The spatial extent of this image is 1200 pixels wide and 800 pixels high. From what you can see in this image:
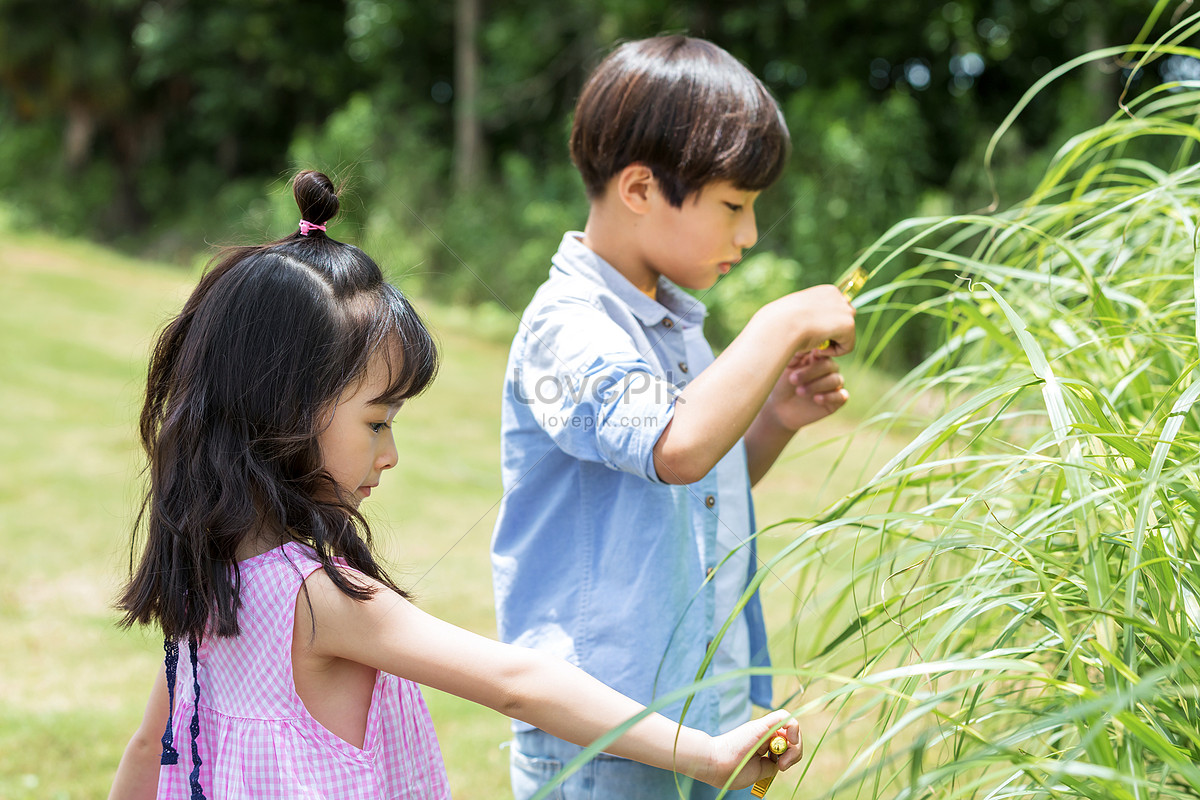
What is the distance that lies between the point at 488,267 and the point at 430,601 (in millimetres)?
6024

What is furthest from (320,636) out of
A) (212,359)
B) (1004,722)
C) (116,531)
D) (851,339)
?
(116,531)

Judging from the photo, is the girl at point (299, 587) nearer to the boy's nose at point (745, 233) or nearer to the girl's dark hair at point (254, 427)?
the girl's dark hair at point (254, 427)

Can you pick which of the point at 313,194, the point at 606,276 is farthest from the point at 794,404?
the point at 313,194

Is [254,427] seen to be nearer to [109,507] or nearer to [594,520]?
[594,520]

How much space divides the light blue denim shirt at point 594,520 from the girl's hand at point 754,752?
0.60 ft

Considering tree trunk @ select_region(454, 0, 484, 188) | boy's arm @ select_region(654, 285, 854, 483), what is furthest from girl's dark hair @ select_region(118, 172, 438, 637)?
tree trunk @ select_region(454, 0, 484, 188)

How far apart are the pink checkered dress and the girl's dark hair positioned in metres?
0.03

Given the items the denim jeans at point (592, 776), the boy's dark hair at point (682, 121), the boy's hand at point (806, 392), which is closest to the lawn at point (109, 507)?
the boy's hand at point (806, 392)

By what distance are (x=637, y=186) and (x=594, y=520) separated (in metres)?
0.44

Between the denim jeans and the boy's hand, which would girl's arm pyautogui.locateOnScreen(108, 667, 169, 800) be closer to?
the denim jeans

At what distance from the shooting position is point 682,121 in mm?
1300

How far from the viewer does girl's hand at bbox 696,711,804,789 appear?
929 millimetres

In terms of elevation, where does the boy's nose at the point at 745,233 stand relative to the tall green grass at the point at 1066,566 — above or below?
above

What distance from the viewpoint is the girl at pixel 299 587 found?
0.95 m
